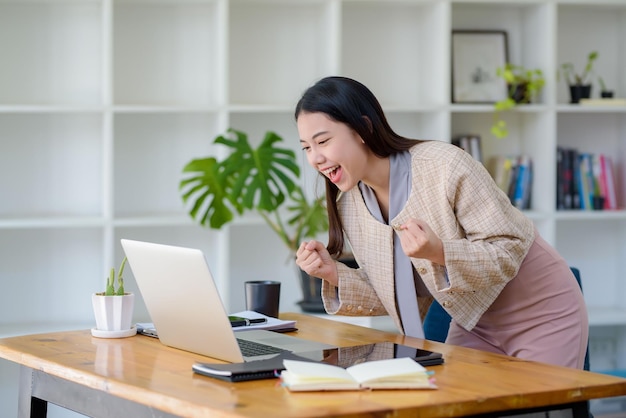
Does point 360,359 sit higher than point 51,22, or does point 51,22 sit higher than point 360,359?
point 51,22

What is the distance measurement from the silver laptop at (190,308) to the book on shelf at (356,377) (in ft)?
0.71

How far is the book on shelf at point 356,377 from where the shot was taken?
4.86 ft

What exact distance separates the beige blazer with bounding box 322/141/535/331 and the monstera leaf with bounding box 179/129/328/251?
133 cm

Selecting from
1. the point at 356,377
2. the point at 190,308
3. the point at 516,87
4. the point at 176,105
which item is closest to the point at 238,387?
the point at 356,377

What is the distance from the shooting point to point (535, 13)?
4.14m

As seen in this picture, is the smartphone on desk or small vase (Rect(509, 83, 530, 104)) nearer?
the smartphone on desk

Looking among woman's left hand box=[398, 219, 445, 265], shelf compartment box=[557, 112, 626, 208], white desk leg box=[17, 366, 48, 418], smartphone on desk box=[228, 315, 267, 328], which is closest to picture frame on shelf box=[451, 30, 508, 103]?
shelf compartment box=[557, 112, 626, 208]

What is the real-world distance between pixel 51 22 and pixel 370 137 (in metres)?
2.19

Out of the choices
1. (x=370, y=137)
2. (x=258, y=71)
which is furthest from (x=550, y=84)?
(x=370, y=137)

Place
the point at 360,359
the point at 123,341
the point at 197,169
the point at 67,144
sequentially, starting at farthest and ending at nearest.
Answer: the point at 67,144, the point at 197,169, the point at 123,341, the point at 360,359

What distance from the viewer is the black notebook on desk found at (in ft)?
5.23

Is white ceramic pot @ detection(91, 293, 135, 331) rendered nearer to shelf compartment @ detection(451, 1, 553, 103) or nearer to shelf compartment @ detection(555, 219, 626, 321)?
shelf compartment @ detection(451, 1, 553, 103)

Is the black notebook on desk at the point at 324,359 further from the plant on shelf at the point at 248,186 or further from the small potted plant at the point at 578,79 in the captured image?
the small potted plant at the point at 578,79

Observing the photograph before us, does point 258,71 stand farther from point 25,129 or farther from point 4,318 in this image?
point 4,318
